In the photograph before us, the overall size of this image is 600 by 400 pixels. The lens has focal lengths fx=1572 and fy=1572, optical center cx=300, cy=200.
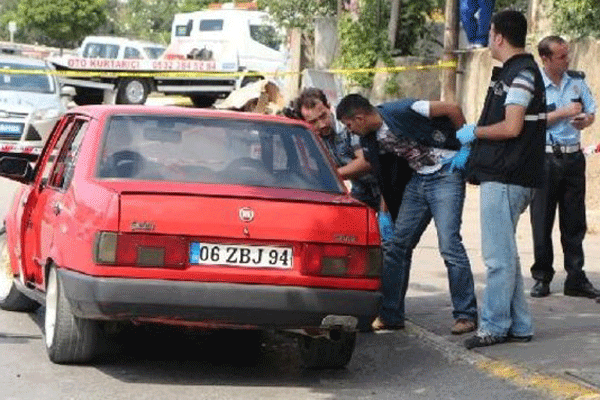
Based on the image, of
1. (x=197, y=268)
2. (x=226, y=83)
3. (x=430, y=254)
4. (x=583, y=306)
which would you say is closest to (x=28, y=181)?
(x=197, y=268)

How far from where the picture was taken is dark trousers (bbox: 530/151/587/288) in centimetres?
1117

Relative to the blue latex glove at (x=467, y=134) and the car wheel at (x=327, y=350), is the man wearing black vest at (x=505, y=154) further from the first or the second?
the car wheel at (x=327, y=350)

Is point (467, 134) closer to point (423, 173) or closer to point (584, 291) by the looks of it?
point (423, 173)

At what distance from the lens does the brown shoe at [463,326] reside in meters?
9.84

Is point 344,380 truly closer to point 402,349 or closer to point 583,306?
point 402,349

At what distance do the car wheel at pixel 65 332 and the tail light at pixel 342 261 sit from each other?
1265 millimetres

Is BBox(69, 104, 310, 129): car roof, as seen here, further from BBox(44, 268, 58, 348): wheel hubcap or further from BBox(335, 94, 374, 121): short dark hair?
BBox(44, 268, 58, 348): wheel hubcap

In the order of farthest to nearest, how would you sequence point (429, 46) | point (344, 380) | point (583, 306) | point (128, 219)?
point (429, 46) → point (583, 306) → point (344, 380) → point (128, 219)

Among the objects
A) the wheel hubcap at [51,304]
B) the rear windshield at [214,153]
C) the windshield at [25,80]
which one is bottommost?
the windshield at [25,80]

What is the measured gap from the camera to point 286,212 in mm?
8172

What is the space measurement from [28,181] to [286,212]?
8.14 ft

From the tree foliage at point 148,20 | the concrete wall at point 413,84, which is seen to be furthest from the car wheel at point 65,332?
the tree foliage at point 148,20

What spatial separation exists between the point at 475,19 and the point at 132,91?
51.9ft

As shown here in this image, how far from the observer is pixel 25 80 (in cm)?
2711
